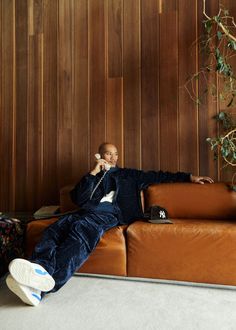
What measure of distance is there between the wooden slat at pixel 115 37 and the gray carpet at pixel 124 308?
2.09m

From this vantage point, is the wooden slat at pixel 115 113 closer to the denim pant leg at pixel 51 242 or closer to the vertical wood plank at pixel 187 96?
the vertical wood plank at pixel 187 96

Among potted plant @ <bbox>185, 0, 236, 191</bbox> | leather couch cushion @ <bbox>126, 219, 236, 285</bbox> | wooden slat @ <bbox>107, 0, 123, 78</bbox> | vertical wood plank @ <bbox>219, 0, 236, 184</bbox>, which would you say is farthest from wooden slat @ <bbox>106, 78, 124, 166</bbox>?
leather couch cushion @ <bbox>126, 219, 236, 285</bbox>

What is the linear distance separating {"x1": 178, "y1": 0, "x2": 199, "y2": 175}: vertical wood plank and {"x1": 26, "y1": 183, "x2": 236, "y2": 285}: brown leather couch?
625mm

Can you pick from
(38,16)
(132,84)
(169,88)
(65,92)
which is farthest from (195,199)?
(38,16)

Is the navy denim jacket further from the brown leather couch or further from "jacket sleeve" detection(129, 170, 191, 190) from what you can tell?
the brown leather couch

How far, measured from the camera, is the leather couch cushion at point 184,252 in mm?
1900

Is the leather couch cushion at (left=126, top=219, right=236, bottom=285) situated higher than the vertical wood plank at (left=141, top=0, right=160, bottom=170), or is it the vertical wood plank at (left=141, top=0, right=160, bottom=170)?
the vertical wood plank at (left=141, top=0, right=160, bottom=170)

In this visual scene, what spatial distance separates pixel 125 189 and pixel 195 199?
23.2 inches

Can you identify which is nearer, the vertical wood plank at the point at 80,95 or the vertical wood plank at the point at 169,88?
the vertical wood plank at the point at 169,88

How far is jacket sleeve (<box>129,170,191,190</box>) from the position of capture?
8.32ft

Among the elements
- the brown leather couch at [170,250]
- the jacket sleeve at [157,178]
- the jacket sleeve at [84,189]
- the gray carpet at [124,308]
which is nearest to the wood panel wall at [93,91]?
the jacket sleeve at [157,178]

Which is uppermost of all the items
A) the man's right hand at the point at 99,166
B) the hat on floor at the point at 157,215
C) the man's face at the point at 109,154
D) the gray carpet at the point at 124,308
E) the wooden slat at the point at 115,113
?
the wooden slat at the point at 115,113

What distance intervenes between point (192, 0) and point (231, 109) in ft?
3.69

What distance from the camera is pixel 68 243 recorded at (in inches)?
76.0
